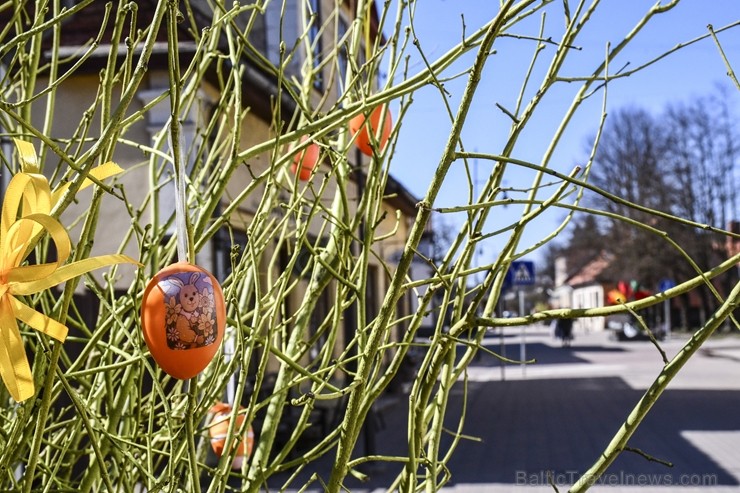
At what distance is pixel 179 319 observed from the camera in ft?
Result: 3.81

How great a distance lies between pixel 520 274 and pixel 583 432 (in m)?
7.86

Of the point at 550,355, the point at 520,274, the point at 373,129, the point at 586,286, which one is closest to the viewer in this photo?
the point at 373,129

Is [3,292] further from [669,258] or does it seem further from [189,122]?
[669,258]

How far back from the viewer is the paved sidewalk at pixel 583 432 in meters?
8.60

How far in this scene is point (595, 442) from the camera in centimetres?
1102

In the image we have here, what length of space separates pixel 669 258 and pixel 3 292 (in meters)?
48.0

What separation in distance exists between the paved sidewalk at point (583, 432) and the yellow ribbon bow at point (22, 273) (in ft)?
7.48

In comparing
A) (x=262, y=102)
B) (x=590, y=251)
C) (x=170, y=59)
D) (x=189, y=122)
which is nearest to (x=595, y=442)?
(x=262, y=102)

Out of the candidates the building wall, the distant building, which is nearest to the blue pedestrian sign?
the distant building

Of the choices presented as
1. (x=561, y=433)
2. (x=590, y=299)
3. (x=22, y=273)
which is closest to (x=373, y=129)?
(x=22, y=273)

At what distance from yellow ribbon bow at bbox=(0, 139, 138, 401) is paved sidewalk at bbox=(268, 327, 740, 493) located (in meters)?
2.28

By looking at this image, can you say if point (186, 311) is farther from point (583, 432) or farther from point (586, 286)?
point (586, 286)
